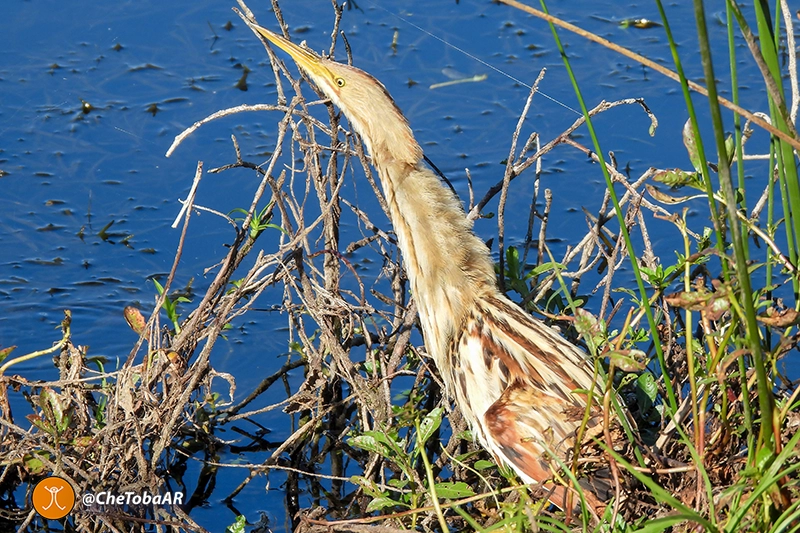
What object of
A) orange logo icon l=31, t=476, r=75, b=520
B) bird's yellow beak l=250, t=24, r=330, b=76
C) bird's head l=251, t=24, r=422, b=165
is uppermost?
bird's yellow beak l=250, t=24, r=330, b=76

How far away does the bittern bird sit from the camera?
2574 mm

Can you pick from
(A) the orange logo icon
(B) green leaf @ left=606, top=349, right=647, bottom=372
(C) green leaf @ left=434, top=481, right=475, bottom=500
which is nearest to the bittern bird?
(C) green leaf @ left=434, top=481, right=475, bottom=500

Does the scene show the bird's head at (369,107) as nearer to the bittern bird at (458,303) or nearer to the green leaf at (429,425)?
the bittern bird at (458,303)

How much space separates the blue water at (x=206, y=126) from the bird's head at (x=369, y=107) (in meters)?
1.15

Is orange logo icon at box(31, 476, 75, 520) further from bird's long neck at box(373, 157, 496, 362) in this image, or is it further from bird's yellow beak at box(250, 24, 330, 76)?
bird's yellow beak at box(250, 24, 330, 76)

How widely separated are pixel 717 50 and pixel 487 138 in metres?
1.57

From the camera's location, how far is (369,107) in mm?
2754

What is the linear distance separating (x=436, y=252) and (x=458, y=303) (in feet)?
0.50

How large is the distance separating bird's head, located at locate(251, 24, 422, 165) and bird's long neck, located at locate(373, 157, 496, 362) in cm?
4

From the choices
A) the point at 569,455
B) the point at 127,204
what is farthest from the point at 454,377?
the point at 127,204

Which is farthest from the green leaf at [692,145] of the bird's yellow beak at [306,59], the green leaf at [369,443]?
the bird's yellow beak at [306,59]

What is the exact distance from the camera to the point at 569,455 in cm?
214

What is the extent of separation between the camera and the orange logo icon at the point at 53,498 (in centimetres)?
263

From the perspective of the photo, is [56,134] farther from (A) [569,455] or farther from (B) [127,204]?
(A) [569,455]
